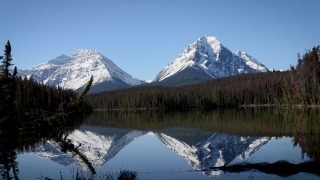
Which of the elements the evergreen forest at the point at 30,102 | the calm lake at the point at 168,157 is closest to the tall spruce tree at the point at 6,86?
the evergreen forest at the point at 30,102

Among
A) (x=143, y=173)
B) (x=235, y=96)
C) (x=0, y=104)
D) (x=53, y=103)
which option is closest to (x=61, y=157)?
(x=143, y=173)

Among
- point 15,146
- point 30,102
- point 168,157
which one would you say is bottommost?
point 168,157

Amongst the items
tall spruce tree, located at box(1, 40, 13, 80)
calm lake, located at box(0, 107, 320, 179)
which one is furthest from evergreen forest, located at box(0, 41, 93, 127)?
calm lake, located at box(0, 107, 320, 179)

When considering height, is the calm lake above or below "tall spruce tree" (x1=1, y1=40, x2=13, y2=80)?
below

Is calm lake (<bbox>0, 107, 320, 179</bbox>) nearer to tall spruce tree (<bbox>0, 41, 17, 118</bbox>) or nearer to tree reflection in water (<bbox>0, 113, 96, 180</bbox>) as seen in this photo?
tree reflection in water (<bbox>0, 113, 96, 180</bbox>)

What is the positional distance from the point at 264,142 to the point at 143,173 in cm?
1933

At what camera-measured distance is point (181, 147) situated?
128 feet

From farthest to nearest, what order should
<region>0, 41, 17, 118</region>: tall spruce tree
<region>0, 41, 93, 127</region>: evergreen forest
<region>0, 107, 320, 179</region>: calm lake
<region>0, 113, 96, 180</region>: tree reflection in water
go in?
<region>0, 41, 93, 127</region>: evergreen forest < <region>0, 41, 17, 118</region>: tall spruce tree < <region>0, 113, 96, 180</region>: tree reflection in water < <region>0, 107, 320, 179</region>: calm lake

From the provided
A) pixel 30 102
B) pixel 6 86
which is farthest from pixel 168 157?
pixel 30 102

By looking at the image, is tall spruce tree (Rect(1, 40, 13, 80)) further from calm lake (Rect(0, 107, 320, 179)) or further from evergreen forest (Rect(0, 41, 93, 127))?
calm lake (Rect(0, 107, 320, 179))

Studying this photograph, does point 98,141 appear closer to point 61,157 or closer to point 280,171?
point 61,157

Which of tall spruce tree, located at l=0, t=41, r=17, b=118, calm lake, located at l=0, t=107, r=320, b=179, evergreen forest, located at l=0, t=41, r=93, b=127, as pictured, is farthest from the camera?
evergreen forest, located at l=0, t=41, r=93, b=127

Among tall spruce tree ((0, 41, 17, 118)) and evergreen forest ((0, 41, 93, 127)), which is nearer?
tall spruce tree ((0, 41, 17, 118))

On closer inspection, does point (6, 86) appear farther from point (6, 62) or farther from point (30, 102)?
point (30, 102)
